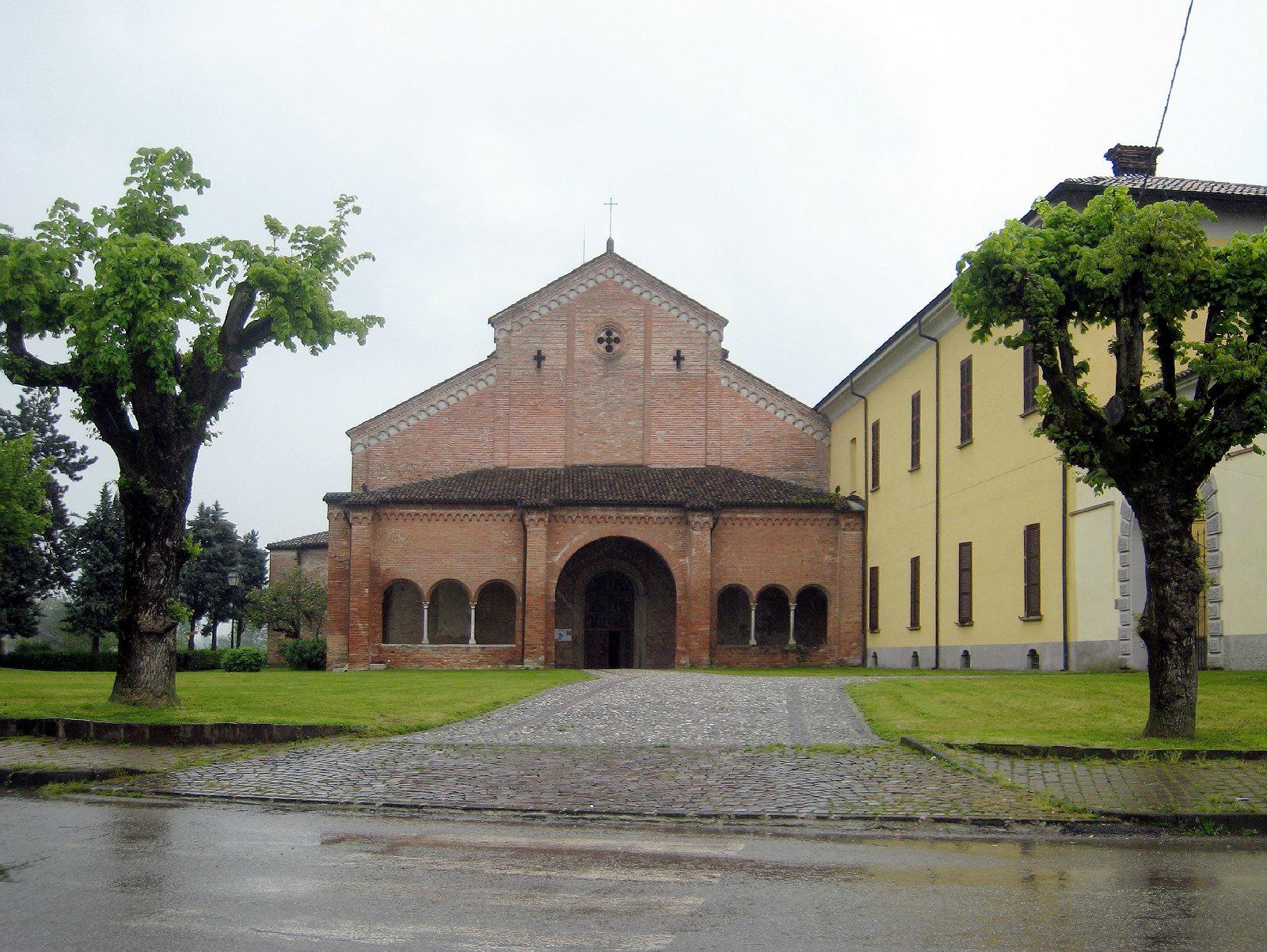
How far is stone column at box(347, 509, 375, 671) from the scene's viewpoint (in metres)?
35.2

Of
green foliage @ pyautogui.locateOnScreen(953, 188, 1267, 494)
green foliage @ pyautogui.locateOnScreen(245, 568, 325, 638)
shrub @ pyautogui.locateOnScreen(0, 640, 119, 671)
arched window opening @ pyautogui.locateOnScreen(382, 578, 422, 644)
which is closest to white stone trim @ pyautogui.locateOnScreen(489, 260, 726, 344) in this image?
arched window opening @ pyautogui.locateOnScreen(382, 578, 422, 644)

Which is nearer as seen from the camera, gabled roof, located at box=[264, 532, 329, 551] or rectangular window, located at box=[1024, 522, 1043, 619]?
rectangular window, located at box=[1024, 522, 1043, 619]

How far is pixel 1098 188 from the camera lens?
2367 centimetres

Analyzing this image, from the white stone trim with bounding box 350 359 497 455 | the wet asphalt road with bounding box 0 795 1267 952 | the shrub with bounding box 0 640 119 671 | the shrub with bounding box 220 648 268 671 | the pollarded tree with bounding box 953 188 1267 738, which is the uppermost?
the white stone trim with bounding box 350 359 497 455

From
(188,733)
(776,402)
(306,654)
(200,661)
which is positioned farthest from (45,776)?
(200,661)

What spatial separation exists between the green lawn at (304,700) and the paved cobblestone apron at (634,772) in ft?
3.35

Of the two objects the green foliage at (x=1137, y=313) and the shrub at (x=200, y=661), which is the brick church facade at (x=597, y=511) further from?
the green foliage at (x=1137, y=313)

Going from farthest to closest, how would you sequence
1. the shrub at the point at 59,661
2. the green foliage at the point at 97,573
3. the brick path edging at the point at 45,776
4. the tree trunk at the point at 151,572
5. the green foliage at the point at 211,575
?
1. the green foliage at the point at 211,575
2. the green foliage at the point at 97,573
3. the shrub at the point at 59,661
4. the tree trunk at the point at 151,572
5. the brick path edging at the point at 45,776

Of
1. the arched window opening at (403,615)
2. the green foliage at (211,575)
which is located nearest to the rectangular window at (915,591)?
the arched window opening at (403,615)

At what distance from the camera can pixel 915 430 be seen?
32000mm

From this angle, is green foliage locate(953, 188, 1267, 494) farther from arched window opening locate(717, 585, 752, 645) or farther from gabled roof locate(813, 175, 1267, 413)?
arched window opening locate(717, 585, 752, 645)

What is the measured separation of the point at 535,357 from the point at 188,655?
16755mm

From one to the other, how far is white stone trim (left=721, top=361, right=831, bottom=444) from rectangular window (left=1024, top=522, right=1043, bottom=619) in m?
15.4

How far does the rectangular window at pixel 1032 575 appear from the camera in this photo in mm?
24672
